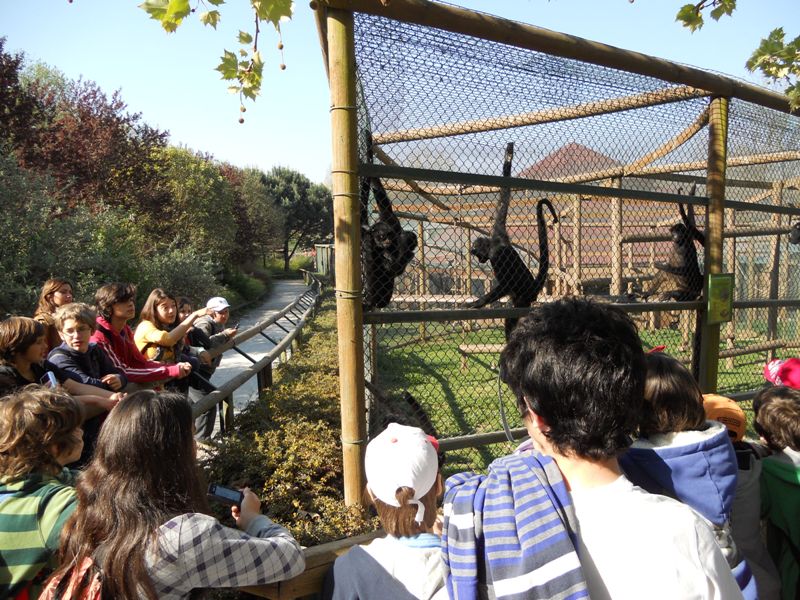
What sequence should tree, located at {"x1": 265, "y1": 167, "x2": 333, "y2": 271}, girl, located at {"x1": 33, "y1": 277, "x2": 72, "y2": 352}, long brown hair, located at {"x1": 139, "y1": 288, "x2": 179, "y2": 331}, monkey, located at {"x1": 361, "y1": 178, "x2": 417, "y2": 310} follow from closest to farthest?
monkey, located at {"x1": 361, "y1": 178, "x2": 417, "y2": 310} → girl, located at {"x1": 33, "y1": 277, "x2": 72, "y2": 352} → long brown hair, located at {"x1": 139, "y1": 288, "x2": 179, "y2": 331} → tree, located at {"x1": 265, "y1": 167, "x2": 333, "y2": 271}

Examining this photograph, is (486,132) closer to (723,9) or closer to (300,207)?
(723,9)

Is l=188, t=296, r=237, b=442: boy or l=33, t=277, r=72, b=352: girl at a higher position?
l=33, t=277, r=72, b=352: girl

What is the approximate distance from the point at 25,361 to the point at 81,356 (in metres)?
0.41

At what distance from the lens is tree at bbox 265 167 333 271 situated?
45781 mm

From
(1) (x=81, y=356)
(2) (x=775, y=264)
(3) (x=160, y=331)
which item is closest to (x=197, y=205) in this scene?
(3) (x=160, y=331)

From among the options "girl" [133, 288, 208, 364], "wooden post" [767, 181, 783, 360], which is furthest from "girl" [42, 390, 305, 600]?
"wooden post" [767, 181, 783, 360]

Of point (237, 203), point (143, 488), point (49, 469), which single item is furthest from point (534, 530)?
point (237, 203)

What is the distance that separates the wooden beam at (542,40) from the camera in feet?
7.59

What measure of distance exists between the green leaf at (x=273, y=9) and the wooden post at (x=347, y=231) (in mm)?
272

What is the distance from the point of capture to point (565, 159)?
3.30m

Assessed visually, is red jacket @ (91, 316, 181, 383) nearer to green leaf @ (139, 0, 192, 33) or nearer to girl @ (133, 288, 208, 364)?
girl @ (133, 288, 208, 364)

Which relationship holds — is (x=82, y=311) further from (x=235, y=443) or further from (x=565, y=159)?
(x=565, y=159)

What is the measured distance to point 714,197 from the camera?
3463 mm

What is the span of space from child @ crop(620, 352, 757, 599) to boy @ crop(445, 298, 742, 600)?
0.35 m
